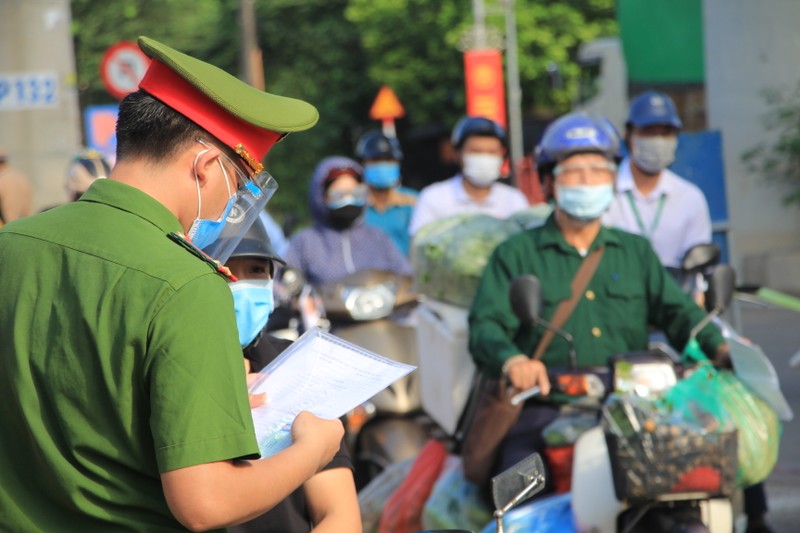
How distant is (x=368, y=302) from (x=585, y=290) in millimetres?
2742

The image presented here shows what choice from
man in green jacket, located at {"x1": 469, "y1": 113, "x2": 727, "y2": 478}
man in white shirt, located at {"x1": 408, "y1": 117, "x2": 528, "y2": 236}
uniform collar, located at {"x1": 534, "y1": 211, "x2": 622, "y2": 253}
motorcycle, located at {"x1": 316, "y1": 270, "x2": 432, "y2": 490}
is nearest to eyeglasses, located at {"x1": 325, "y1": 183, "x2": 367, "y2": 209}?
man in white shirt, located at {"x1": 408, "y1": 117, "x2": 528, "y2": 236}

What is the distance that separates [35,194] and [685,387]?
964 cm

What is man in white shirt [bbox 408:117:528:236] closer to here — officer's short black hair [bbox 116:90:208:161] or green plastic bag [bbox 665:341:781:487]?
green plastic bag [bbox 665:341:781:487]

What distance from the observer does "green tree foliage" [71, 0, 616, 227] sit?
41.5 metres

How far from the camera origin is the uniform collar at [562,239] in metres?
5.19

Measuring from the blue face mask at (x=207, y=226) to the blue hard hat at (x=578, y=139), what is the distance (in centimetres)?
295

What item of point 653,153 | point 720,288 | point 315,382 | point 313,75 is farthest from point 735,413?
point 313,75

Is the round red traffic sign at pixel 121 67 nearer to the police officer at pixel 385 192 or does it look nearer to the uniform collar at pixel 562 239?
the police officer at pixel 385 192

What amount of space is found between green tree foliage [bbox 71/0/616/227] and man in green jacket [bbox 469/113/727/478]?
35281 millimetres

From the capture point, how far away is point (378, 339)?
7633 mm

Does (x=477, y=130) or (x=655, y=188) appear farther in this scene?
(x=477, y=130)

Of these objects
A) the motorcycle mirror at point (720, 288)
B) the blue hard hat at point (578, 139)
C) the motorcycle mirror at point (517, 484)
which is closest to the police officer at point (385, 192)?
the blue hard hat at point (578, 139)

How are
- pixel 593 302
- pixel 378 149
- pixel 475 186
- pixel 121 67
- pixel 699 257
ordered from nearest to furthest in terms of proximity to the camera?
pixel 593 302 → pixel 699 257 → pixel 475 186 → pixel 378 149 → pixel 121 67

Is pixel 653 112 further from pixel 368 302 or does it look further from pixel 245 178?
pixel 245 178
